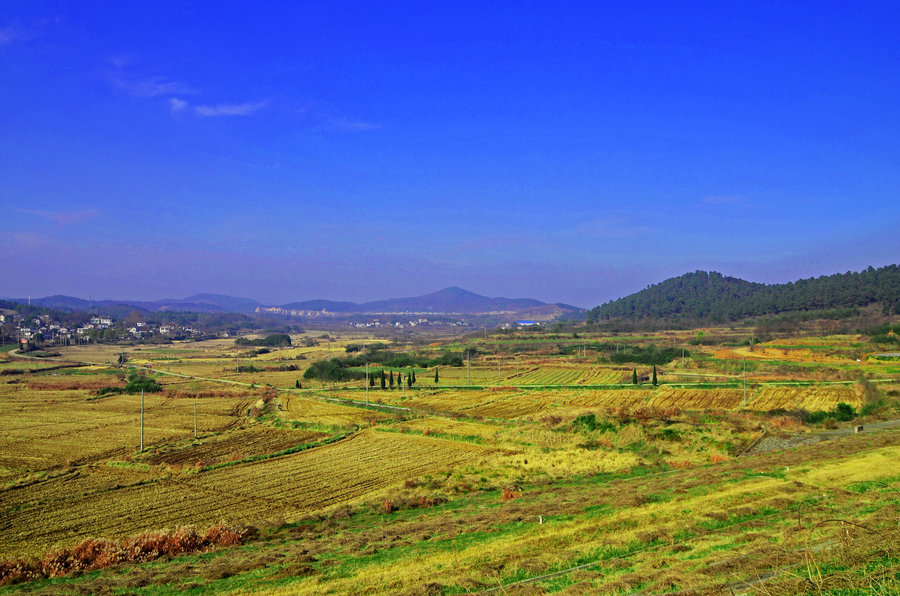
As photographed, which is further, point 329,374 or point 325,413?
point 329,374

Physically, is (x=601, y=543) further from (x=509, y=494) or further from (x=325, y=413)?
(x=325, y=413)

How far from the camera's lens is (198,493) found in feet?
Answer: 73.4

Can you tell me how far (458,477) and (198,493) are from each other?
1006cm

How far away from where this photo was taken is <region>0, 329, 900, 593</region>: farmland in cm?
1152

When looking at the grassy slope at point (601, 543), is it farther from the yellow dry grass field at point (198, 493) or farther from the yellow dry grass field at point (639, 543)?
the yellow dry grass field at point (198, 493)

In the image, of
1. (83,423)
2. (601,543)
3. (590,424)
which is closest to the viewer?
(601,543)

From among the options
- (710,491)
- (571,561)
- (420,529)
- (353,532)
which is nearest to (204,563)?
(353,532)

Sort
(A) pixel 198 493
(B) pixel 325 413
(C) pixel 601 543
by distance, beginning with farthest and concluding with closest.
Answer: (B) pixel 325 413 → (A) pixel 198 493 → (C) pixel 601 543

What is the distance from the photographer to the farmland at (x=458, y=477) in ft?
37.8

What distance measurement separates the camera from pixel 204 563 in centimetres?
1359

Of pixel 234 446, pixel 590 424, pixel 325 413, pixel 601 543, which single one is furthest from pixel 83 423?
pixel 601 543

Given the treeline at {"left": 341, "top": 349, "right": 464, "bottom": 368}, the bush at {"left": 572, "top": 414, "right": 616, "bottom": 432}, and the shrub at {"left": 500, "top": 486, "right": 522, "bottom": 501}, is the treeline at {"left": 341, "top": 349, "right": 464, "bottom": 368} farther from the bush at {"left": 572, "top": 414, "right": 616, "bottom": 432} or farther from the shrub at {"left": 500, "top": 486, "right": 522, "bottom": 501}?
the shrub at {"left": 500, "top": 486, "right": 522, "bottom": 501}

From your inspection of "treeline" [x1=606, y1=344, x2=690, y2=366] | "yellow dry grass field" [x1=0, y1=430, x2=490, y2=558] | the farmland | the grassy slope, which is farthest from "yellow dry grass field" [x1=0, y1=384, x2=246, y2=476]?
"treeline" [x1=606, y1=344, x2=690, y2=366]

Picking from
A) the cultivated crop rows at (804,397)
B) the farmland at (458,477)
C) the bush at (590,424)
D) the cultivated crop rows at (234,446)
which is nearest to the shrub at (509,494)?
the farmland at (458,477)
